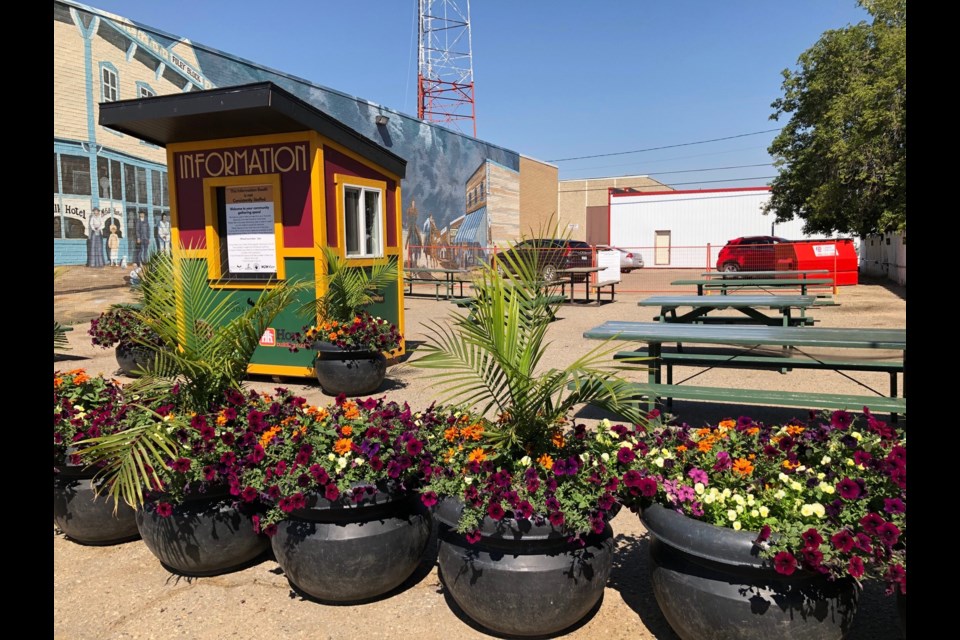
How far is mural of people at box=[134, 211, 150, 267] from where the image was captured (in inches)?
609

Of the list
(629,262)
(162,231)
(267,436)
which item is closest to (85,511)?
(267,436)

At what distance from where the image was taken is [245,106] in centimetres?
681

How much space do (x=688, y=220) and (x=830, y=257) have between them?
1849 centimetres

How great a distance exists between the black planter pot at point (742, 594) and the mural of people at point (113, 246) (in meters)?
15.3

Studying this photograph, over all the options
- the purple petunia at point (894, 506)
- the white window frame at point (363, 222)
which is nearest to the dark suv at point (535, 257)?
the purple petunia at point (894, 506)

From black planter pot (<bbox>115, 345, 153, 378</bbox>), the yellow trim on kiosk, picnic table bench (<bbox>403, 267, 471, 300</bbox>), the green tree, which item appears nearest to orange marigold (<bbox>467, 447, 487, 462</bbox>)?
the yellow trim on kiosk

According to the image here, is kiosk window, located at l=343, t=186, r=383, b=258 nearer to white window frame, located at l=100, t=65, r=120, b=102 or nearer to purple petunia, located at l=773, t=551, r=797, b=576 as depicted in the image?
purple petunia, located at l=773, t=551, r=797, b=576

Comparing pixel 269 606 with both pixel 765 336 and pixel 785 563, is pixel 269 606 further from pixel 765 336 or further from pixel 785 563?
pixel 765 336

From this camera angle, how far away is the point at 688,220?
3975 cm

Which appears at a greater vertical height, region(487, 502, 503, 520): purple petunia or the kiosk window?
the kiosk window

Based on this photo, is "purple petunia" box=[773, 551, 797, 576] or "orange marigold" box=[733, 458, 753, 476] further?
"orange marigold" box=[733, 458, 753, 476]

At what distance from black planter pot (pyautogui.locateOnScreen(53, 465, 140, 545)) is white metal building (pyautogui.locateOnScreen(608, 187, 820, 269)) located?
119ft

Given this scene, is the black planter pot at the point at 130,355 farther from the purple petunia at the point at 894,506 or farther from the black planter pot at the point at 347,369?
the purple petunia at the point at 894,506

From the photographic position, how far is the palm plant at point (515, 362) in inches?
111
